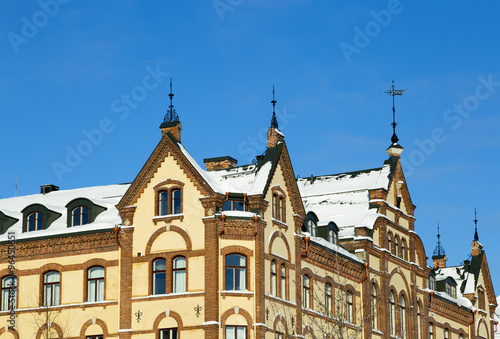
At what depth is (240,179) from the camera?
69.1 metres

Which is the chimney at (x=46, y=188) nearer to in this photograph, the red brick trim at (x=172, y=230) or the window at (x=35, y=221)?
the window at (x=35, y=221)

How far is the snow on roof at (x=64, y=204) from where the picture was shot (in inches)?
2753

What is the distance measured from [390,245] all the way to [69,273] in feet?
78.4

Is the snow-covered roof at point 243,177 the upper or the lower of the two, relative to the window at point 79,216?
upper

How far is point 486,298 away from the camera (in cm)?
9981

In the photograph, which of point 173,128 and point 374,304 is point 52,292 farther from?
point 374,304

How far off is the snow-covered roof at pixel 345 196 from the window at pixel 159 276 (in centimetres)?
1582

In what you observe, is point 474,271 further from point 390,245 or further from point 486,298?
point 390,245

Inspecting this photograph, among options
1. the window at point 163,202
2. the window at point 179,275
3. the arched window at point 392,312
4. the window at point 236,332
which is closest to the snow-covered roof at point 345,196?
the arched window at point 392,312

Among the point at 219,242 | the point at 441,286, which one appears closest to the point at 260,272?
the point at 219,242

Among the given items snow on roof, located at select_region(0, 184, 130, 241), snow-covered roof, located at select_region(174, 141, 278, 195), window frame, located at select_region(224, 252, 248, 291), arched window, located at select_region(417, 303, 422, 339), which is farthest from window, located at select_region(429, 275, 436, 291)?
window frame, located at select_region(224, 252, 248, 291)

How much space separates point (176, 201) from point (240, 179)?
4.34 meters

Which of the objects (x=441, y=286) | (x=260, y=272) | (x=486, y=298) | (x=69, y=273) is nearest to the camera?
(x=260, y=272)

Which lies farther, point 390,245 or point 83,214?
point 390,245
